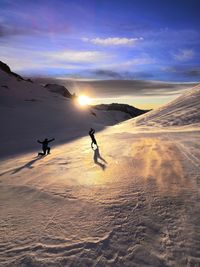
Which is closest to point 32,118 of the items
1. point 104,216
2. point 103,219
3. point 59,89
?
point 104,216

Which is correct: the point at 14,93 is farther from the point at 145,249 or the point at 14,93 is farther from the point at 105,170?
the point at 145,249

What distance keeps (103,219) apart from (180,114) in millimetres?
35752

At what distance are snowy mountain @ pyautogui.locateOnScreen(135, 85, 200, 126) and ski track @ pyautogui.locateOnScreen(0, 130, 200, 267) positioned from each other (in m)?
27.2

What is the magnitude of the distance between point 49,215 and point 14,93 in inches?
2230

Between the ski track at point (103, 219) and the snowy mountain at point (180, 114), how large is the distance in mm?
27246

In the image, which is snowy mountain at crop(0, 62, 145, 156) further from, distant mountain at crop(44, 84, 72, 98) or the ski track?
distant mountain at crop(44, 84, 72, 98)

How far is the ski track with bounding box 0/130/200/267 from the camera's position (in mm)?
4941

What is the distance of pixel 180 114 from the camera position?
39.8m

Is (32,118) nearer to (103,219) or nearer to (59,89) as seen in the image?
(103,219)

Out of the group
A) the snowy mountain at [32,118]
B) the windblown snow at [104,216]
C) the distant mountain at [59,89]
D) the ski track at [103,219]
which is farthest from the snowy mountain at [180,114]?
the distant mountain at [59,89]

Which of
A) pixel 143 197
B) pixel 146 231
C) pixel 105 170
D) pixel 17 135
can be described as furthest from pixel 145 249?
pixel 17 135

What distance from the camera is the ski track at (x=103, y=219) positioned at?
16.2ft

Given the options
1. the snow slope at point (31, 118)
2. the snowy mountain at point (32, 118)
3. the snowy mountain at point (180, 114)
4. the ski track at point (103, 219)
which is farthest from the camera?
the snowy mountain at point (180, 114)

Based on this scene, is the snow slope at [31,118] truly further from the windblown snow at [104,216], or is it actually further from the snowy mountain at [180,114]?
the windblown snow at [104,216]
